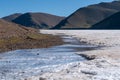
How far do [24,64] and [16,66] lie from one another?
1.21 m

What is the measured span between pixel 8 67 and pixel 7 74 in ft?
10.6

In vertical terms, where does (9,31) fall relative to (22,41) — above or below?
above

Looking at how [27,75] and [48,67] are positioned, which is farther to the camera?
[48,67]

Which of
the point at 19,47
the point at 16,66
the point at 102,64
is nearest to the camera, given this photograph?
the point at 102,64

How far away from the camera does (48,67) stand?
25.4 m

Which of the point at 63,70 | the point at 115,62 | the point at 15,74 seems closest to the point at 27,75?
the point at 15,74

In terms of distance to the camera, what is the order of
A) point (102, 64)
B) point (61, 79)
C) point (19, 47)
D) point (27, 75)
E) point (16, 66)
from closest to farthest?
point (61, 79) < point (27, 75) < point (102, 64) < point (16, 66) < point (19, 47)

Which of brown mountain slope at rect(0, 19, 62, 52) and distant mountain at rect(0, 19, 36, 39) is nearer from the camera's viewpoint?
brown mountain slope at rect(0, 19, 62, 52)

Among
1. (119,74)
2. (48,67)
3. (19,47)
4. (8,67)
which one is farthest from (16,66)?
(19,47)

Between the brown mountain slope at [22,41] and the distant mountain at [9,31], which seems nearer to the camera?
the brown mountain slope at [22,41]

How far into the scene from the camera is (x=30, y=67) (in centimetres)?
2566

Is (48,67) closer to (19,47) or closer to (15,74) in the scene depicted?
(15,74)

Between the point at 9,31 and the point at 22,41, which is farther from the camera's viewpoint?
the point at 9,31

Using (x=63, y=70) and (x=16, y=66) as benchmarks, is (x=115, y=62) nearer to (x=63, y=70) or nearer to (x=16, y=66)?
(x=63, y=70)
